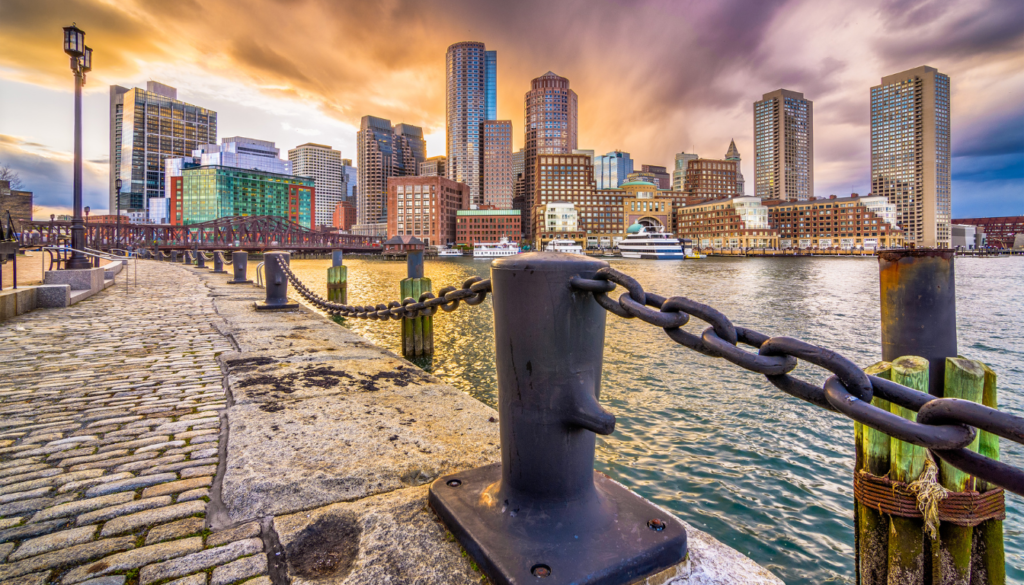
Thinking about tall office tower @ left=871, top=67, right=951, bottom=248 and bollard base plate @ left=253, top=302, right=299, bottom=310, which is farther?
tall office tower @ left=871, top=67, right=951, bottom=248

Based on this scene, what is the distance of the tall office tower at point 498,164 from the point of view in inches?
7475

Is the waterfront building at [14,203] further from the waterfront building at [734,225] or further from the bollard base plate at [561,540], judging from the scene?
the waterfront building at [734,225]

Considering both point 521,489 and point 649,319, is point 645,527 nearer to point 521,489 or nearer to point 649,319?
point 521,489

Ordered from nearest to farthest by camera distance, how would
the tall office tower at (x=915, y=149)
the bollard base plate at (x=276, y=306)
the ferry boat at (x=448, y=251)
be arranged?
the bollard base plate at (x=276, y=306)
the ferry boat at (x=448, y=251)
the tall office tower at (x=915, y=149)

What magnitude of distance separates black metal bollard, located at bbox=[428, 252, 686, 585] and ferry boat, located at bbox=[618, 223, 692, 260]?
9581 cm

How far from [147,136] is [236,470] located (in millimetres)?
212830

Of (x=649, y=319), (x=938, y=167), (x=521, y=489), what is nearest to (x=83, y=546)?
(x=521, y=489)

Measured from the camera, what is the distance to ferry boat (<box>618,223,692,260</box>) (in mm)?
92738

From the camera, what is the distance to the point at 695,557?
5.59ft

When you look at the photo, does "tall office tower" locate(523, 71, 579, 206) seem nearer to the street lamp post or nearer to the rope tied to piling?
the street lamp post

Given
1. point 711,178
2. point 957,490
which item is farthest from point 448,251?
point 711,178

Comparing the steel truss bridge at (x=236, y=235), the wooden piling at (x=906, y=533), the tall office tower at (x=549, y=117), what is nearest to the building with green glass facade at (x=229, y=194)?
the steel truss bridge at (x=236, y=235)

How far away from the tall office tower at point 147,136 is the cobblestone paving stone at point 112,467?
7841 inches

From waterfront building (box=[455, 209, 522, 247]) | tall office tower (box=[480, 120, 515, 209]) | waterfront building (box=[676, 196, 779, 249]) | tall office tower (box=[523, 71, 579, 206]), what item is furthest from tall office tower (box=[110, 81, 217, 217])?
waterfront building (box=[676, 196, 779, 249])
